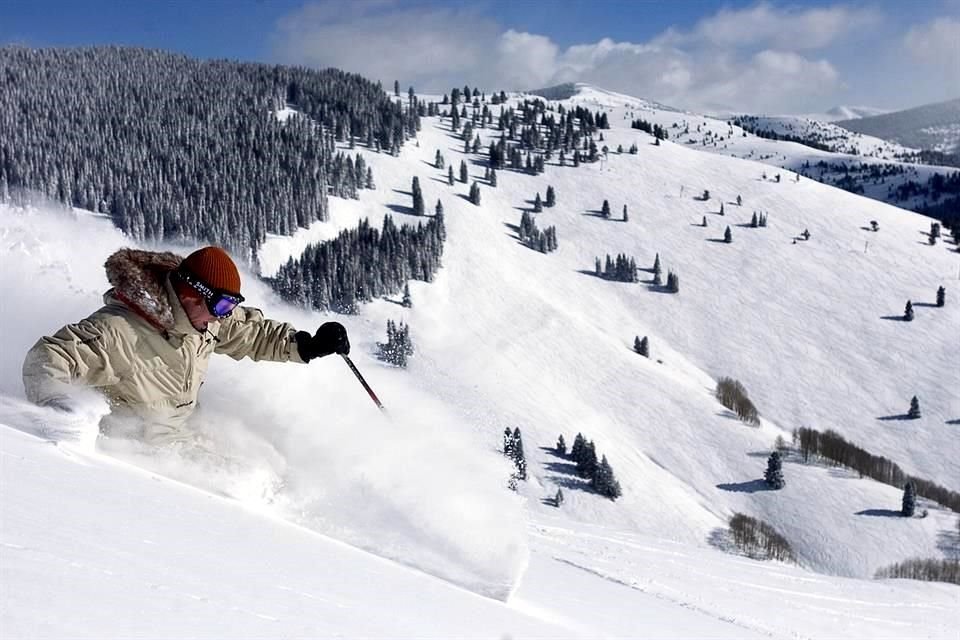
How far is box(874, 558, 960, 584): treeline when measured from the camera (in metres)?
53.3

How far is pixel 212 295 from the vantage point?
6.16 metres

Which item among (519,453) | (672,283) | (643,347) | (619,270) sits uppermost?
(619,270)

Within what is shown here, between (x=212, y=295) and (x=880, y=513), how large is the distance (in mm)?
67446

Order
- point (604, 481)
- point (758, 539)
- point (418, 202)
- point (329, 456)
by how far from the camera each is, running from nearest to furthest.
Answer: point (329, 456), point (604, 481), point (758, 539), point (418, 202)

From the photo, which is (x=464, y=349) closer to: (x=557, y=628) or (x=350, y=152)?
(x=350, y=152)

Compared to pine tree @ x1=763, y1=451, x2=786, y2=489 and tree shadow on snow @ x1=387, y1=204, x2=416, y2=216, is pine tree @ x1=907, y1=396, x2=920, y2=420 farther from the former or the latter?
tree shadow on snow @ x1=387, y1=204, x2=416, y2=216

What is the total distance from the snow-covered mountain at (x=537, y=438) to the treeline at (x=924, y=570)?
40.3 inches

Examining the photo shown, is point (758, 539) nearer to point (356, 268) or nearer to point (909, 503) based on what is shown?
point (909, 503)

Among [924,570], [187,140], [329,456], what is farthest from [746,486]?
[187,140]

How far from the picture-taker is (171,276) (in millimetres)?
6199

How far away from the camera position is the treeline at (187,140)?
281 ft

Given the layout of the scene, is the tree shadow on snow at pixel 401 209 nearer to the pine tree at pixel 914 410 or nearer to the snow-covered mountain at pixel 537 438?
the snow-covered mountain at pixel 537 438

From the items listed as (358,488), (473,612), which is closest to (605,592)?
(358,488)

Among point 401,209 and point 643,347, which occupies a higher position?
point 401,209
